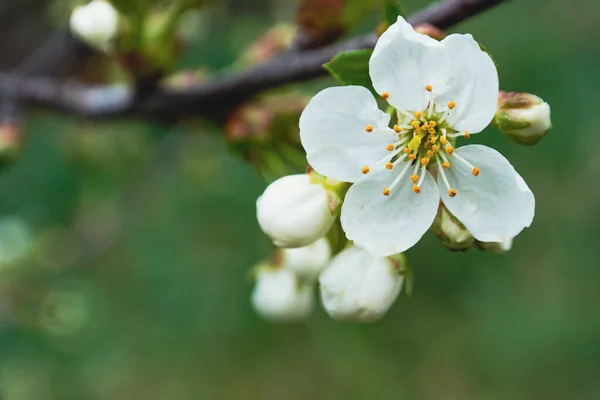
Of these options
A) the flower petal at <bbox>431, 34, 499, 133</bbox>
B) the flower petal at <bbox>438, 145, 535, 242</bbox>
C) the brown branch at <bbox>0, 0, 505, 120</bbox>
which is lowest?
the brown branch at <bbox>0, 0, 505, 120</bbox>

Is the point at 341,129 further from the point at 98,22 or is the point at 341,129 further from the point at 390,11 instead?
the point at 98,22

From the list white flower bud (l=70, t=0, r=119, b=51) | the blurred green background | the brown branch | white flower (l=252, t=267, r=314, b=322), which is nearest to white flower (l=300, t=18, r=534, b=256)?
the brown branch

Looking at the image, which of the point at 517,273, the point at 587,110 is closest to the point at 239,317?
the point at 517,273

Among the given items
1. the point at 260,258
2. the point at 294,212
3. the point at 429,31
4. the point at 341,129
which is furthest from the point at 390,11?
the point at 260,258

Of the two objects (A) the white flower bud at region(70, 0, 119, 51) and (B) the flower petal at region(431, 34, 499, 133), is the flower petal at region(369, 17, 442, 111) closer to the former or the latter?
(B) the flower petal at region(431, 34, 499, 133)

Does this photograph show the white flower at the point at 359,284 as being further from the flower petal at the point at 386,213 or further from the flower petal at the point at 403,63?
the flower petal at the point at 403,63

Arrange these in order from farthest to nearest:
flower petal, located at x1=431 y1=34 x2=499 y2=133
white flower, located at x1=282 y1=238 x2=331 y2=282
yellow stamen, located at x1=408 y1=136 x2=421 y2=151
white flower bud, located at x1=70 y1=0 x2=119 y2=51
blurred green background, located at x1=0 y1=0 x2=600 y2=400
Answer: blurred green background, located at x1=0 y1=0 x2=600 y2=400, white flower bud, located at x1=70 y1=0 x2=119 y2=51, white flower, located at x1=282 y1=238 x2=331 y2=282, yellow stamen, located at x1=408 y1=136 x2=421 y2=151, flower petal, located at x1=431 y1=34 x2=499 y2=133

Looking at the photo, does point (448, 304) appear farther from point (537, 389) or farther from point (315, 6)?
point (315, 6)
